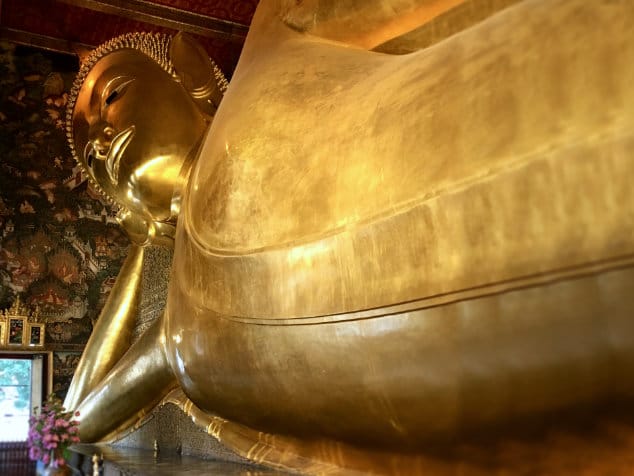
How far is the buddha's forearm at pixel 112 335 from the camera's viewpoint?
6.56 ft

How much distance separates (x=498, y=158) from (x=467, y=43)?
0.20 metres

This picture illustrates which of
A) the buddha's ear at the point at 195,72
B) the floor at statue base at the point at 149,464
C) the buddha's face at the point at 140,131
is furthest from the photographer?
the buddha's ear at the point at 195,72

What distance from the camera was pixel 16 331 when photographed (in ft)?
15.6

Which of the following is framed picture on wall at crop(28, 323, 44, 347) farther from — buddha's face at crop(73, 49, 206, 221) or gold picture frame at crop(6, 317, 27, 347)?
buddha's face at crop(73, 49, 206, 221)

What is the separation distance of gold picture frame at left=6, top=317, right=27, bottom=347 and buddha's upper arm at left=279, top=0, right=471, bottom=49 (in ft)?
13.6

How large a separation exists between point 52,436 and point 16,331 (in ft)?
11.6

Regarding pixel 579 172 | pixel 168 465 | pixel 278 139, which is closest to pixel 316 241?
pixel 278 139

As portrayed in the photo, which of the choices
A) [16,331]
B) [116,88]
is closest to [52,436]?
[116,88]

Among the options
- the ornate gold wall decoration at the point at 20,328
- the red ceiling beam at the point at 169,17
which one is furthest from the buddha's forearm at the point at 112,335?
the red ceiling beam at the point at 169,17

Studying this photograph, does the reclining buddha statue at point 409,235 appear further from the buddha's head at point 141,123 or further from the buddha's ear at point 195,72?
the buddha's ear at point 195,72

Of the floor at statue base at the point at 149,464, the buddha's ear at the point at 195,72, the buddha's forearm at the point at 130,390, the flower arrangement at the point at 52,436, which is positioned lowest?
the floor at statue base at the point at 149,464

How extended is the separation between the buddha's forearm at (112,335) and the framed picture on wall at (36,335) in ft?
9.64

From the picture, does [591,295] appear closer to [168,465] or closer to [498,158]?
[498,158]

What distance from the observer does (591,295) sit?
21.5 inches
